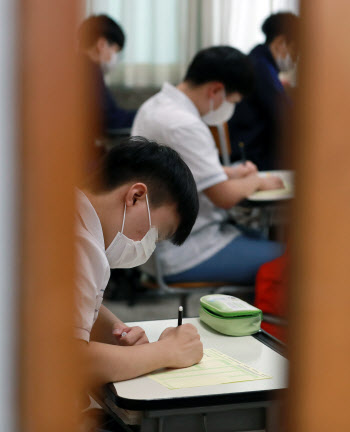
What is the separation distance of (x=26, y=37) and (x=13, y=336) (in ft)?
0.57

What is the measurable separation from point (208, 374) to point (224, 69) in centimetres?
159

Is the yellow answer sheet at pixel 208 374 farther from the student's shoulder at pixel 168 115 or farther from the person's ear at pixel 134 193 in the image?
the student's shoulder at pixel 168 115

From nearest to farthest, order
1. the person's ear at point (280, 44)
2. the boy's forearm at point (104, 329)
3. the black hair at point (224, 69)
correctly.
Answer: the boy's forearm at point (104, 329) → the black hair at point (224, 69) → the person's ear at point (280, 44)

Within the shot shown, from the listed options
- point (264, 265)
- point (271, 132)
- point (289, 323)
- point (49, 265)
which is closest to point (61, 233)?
point (49, 265)

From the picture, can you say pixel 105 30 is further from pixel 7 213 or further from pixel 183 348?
pixel 7 213

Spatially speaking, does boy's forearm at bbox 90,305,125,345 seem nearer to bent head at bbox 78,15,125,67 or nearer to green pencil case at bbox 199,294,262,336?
green pencil case at bbox 199,294,262,336

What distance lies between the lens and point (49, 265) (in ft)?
1.24

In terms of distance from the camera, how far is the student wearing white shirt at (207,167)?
2.21m

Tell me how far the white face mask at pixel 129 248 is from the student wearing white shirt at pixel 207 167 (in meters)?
0.92

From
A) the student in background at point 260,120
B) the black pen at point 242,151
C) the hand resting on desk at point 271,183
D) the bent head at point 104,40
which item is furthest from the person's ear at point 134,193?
the bent head at point 104,40

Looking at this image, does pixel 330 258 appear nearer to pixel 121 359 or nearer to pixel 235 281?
pixel 121 359

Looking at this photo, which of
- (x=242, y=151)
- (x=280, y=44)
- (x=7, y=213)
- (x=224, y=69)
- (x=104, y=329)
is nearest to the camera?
(x=7, y=213)

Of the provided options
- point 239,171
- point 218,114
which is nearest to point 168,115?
point 218,114

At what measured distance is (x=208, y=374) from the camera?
102cm
